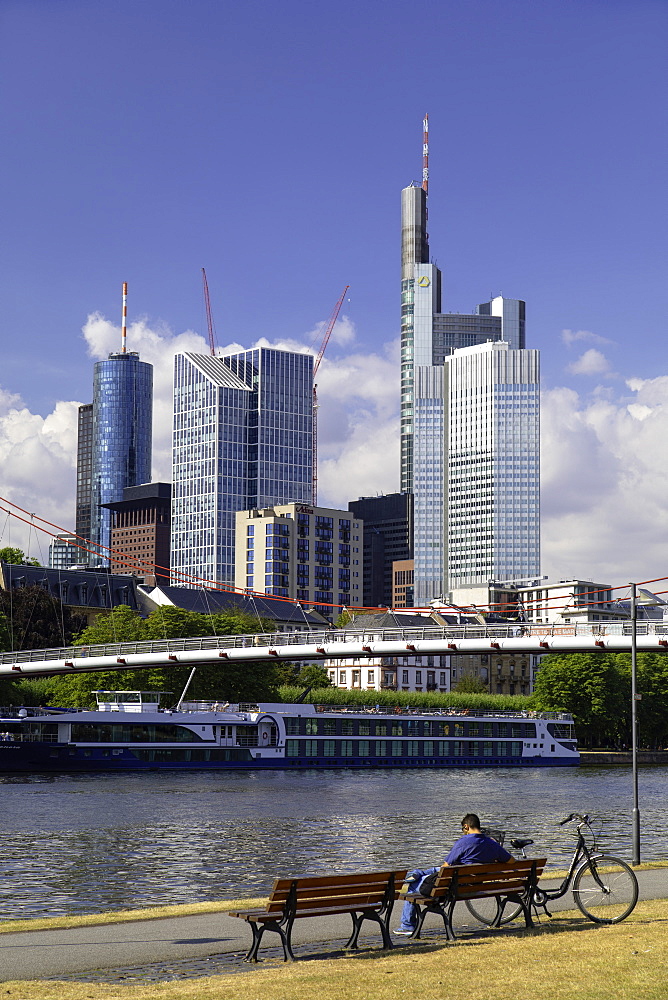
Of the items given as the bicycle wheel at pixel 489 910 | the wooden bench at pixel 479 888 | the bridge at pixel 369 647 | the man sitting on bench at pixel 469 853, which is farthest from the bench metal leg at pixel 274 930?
the bridge at pixel 369 647

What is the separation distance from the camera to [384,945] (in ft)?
49.8

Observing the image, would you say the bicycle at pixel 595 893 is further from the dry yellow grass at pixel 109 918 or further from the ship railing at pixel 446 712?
the ship railing at pixel 446 712

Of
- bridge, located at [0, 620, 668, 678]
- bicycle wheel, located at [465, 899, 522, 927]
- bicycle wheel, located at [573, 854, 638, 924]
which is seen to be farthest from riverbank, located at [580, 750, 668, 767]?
bicycle wheel, located at [573, 854, 638, 924]

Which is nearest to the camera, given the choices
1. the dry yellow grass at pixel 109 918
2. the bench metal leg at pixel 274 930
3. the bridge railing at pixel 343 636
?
the bench metal leg at pixel 274 930

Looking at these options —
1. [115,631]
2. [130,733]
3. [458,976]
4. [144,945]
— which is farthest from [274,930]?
[115,631]

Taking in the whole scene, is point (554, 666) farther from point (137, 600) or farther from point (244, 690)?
point (137, 600)

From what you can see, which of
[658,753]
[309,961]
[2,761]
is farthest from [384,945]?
[658,753]

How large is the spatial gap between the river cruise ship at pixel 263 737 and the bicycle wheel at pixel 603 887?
60.9 metres

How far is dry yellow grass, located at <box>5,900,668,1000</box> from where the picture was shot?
12.1m

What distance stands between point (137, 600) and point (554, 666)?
62.1 m

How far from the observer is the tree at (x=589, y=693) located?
110 m

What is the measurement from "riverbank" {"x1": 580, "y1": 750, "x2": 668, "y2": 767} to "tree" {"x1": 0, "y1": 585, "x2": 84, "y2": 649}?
46.7 metres

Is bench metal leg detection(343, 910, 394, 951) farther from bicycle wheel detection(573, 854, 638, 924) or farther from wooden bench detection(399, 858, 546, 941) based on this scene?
bicycle wheel detection(573, 854, 638, 924)

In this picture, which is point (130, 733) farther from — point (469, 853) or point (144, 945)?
point (144, 945)
